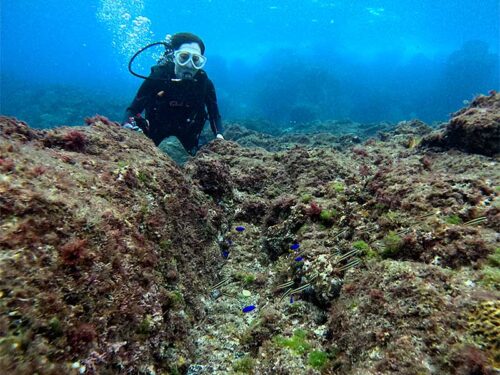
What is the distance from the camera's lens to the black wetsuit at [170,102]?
8.74m

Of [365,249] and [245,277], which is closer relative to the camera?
[365,249]

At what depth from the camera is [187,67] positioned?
8.62 m

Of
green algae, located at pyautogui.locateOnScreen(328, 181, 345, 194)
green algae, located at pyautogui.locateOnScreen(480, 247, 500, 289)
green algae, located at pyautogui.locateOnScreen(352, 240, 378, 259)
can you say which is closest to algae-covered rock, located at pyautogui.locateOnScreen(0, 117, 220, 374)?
green algae, located at pyautogui.locateOnScreen(352, 240, 378, 259)

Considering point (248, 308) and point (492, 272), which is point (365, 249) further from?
point (248, 308)

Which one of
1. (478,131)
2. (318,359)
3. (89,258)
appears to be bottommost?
(318,359)

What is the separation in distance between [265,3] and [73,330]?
230ft

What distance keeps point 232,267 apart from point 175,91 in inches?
249

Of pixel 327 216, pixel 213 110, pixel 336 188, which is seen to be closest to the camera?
pixel 327 216

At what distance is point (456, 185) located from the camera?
12.7 feet

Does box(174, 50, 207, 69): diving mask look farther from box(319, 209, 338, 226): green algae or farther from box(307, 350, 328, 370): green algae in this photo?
box(307, 350, 328, 370): green algae

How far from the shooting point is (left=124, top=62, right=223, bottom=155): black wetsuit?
874 cm

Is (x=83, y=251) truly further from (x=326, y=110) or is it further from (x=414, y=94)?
(x=414, y=94)

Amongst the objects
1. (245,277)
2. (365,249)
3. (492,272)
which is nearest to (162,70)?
(245,277)

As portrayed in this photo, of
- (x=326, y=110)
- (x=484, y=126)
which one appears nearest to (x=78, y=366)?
(x=484, y=126)
